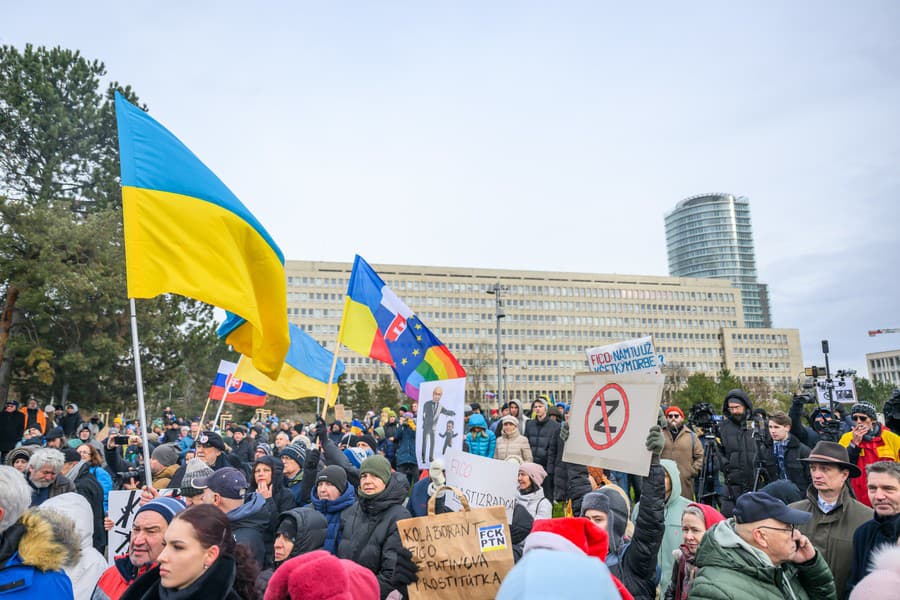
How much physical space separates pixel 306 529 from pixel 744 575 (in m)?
3.02

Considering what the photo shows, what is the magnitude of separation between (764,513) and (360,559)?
2756 millimetres

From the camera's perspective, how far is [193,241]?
20.9 ft

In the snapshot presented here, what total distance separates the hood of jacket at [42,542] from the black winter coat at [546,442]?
25.6ft

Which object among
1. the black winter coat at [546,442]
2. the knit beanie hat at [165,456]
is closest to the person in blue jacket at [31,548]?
the knit beanie hat at [165,456]

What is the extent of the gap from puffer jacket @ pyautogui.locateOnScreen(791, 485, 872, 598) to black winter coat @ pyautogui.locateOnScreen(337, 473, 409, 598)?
9.69 ft

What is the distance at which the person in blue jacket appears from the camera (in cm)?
290

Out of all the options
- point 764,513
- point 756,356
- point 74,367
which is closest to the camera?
point 764,513

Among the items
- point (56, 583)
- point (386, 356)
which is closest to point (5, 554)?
point (56, 583)

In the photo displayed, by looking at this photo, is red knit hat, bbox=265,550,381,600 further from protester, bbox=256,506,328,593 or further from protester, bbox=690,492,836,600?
protester, bbox=256,506,328,593

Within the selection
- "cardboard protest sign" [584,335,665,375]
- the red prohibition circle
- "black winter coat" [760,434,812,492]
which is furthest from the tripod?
the red prohibition circle

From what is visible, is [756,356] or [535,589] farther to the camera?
[756,356]

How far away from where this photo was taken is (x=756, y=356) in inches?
5290

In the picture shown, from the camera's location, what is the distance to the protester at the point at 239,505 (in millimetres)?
4738

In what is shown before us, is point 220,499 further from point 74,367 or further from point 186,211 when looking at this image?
point 74,367
